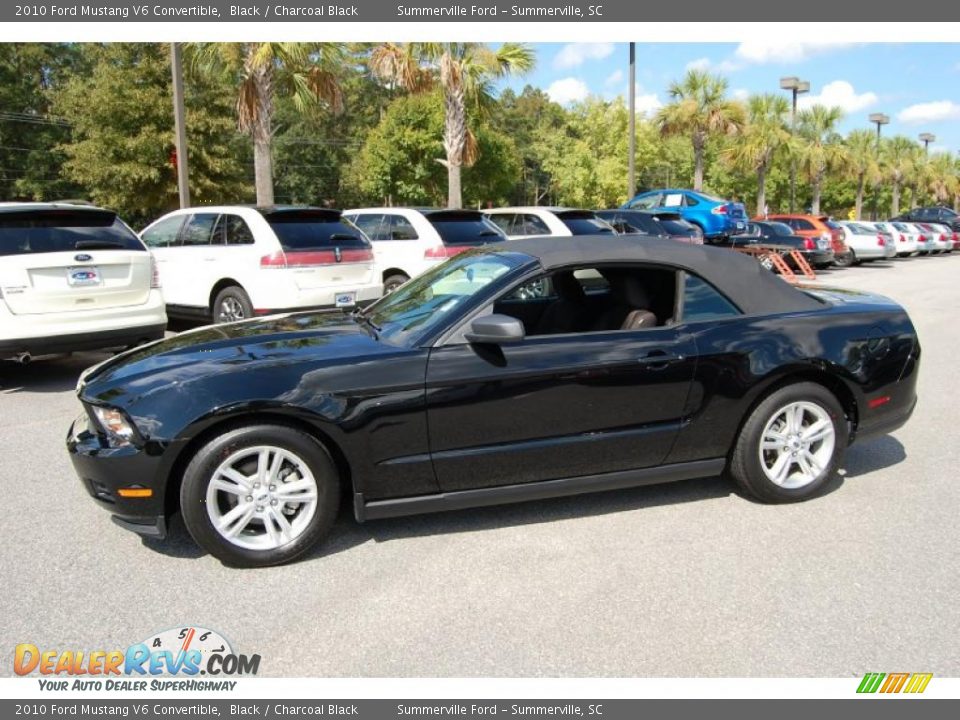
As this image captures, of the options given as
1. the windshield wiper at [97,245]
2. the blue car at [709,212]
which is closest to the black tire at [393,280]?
the windshield wiper at [97,245]

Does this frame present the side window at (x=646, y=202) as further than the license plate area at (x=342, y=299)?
Yes

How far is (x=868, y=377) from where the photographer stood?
4.37 m

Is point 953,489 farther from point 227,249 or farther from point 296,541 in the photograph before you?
point 227,249

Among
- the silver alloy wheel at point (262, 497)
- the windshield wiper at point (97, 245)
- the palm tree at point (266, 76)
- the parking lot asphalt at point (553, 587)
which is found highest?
the palm tree at point (266, 76)

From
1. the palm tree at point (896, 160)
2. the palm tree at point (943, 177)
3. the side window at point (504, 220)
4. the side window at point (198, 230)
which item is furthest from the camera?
the palm tree at point (943, 177)

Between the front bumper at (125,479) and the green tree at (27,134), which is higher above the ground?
the green tree at (27,134)

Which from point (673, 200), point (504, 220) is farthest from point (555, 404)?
point (673, 200)

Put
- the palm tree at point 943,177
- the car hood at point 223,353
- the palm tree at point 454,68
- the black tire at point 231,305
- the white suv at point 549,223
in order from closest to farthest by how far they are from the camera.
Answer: the car hood at point 223,353 → the black tire at point 231,305 → the white suv at point 549,223 → the palm tree at point 454,68 → the palm tree at point 943,177

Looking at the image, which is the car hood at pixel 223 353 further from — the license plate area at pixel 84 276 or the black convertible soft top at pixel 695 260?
the license plate area at pixel 84 276

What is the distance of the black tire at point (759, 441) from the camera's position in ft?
13.6

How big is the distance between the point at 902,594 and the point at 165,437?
3.31 m

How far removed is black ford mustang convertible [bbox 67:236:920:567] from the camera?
343 cm

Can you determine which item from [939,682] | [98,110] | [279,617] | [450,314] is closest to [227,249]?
[450,314]

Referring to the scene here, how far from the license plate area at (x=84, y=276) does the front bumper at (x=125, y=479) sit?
3927mm
